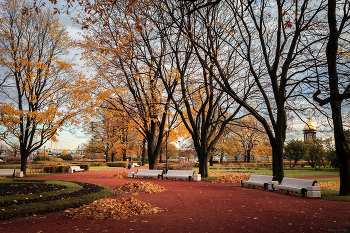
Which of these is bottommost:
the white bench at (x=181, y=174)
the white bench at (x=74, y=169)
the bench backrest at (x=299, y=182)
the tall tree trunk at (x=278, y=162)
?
the white bench at (x=74, y=169)

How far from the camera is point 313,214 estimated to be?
7336 millimetres

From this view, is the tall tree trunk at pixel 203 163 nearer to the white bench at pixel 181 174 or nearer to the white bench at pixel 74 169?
the white bench at pixel 181 174

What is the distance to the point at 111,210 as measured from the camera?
7.26m

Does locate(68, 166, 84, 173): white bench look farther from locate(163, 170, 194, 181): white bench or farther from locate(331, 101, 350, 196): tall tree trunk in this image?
locate(331, 101, 350, 196): tall tree trunk

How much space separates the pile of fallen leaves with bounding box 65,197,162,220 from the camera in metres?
7.06

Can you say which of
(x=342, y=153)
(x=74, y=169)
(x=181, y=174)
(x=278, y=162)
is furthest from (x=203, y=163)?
(x=74, y=169)

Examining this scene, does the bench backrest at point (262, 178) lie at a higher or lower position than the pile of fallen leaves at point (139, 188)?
higher

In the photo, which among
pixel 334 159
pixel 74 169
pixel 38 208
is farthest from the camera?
pixel 334 159

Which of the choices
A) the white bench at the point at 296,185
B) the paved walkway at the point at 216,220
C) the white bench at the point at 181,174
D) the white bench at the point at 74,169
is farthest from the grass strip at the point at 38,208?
the white bench at the point at 74,169

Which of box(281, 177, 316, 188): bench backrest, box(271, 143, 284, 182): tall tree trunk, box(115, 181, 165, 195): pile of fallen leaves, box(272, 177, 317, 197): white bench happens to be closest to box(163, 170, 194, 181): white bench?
box(115, 181, 165, 195): pile of fallen leaves

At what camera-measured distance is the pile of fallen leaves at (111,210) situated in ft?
23.2

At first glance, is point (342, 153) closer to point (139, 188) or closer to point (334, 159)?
point (139, 188)

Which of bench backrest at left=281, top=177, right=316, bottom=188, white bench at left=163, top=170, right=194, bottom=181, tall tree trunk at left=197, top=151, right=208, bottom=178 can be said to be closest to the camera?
bench backrest at left=281, top=177, right=316, bottom=188

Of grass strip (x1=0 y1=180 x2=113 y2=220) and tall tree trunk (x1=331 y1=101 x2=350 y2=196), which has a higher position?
tall tree trunk (x1=331 y1=101 x2=350 y2=196)
